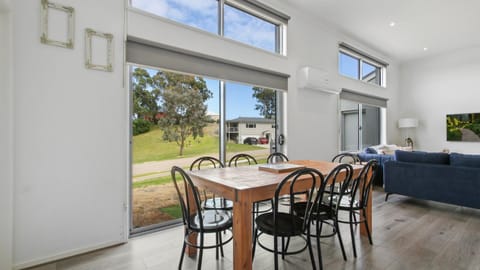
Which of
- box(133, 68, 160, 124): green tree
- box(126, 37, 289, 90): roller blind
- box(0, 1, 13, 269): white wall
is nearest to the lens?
box(0, 1, 13, 269): white wall

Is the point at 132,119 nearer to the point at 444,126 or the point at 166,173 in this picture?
the point at 166,173

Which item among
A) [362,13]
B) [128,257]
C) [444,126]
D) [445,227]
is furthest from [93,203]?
[444,126]

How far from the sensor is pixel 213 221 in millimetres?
1876

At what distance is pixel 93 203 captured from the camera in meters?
2.28

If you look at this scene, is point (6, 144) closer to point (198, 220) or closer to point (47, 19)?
point (47, 19)

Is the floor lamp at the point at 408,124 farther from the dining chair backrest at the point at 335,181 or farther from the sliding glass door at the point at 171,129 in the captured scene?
the dining chair backrest at the point at 335,181

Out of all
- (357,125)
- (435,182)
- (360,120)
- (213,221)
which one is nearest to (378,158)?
(435,182)

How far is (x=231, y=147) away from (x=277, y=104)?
1193 mm

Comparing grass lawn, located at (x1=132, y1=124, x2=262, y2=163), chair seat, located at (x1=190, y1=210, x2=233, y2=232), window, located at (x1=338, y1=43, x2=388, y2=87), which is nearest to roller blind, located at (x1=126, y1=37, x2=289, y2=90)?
grass lawn, located at (x1=132, y1=124, x2=262, y2=163)

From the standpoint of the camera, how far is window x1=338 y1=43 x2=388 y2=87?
516 centimetres

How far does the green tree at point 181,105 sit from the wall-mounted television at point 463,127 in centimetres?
662

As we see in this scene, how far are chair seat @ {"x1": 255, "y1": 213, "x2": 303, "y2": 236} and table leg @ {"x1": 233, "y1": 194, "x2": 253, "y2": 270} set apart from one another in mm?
241

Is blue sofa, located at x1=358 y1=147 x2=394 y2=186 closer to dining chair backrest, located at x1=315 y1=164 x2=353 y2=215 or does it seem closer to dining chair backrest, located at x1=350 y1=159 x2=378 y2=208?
dining chair backrest, located at x1=350 y1=159 x2=378 y2=208

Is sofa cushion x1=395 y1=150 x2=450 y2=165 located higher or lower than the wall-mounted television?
lower
